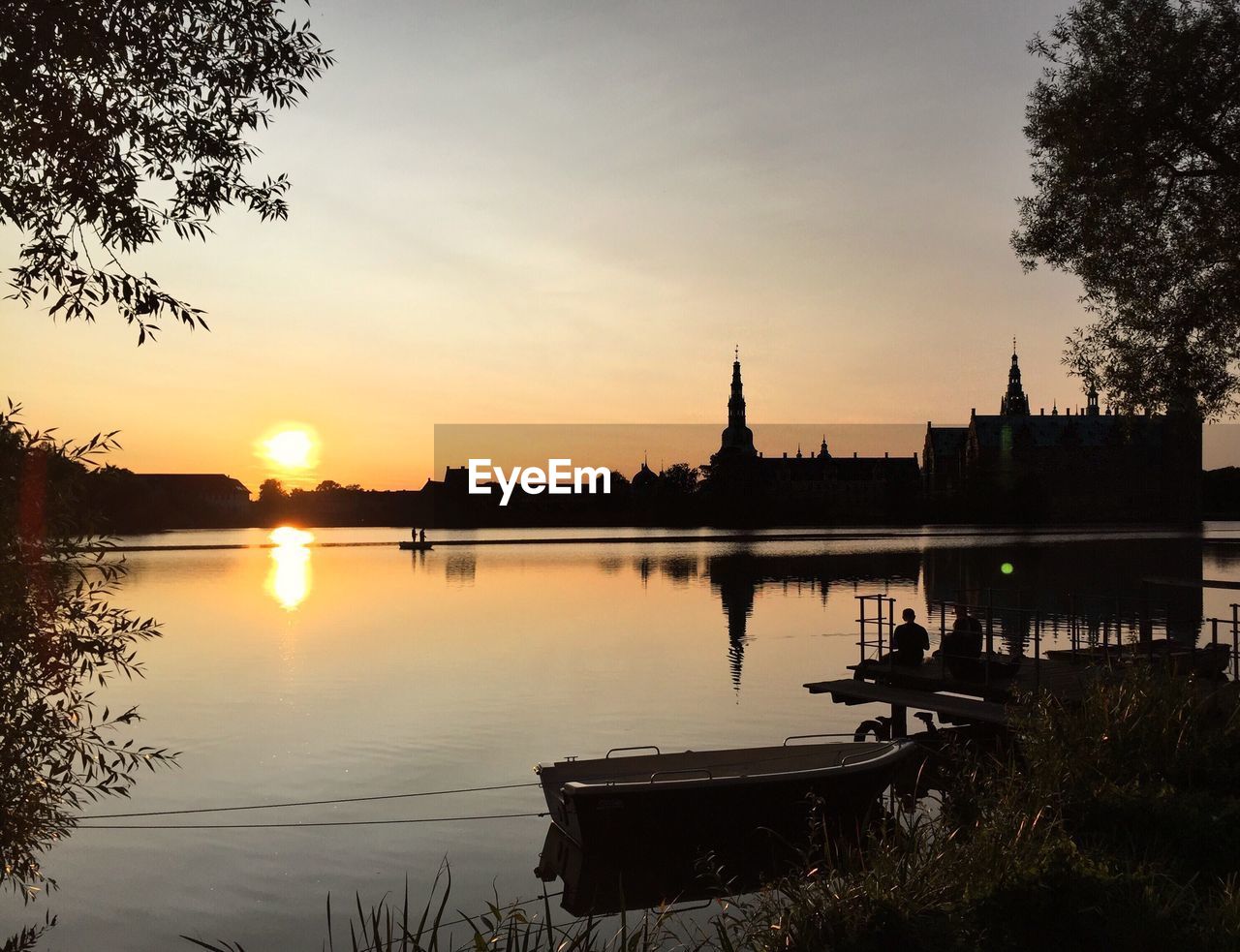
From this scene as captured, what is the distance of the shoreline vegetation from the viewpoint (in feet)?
23.9

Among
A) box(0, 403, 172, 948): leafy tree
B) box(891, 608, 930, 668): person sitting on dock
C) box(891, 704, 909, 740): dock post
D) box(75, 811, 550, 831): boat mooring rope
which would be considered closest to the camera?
box(0, 403, 172, 948): leafy tree

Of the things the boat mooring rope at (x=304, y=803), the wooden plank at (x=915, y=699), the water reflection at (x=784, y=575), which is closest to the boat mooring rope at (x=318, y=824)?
the boat mooring rope at (x=304, y=803)

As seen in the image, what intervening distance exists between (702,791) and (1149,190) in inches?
579

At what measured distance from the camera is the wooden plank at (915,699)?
20056mm

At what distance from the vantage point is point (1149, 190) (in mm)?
20984

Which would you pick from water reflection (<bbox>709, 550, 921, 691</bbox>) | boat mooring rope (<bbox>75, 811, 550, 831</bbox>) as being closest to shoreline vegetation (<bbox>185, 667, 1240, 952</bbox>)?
boat mooring rope (<bbox>75, 811, 550, 831</bbox>)

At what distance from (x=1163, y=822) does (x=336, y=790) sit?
1640 cm

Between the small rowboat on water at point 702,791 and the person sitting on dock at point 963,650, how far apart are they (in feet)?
14.9

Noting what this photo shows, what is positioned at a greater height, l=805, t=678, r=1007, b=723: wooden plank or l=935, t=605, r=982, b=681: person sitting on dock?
l=935, t=605, r=982, b=681: person sitting on dock

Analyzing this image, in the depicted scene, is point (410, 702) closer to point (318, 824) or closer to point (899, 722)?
point (318, 824)

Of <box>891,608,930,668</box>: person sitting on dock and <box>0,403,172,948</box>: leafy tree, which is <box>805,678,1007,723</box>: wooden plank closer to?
<box>891,608,930,668</box>: person sitting on dock

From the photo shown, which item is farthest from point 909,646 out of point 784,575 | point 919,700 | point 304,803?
point 784,575

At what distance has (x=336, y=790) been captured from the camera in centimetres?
2166

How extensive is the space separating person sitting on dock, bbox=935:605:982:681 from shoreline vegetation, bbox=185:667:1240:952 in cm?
776
